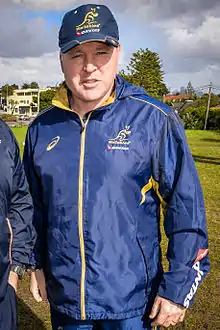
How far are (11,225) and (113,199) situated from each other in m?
0.64

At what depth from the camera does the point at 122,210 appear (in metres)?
2.02

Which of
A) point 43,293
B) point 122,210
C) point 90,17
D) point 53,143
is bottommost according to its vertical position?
point 43,293

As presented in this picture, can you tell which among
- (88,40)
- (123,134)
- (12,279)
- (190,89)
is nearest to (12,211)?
(12,279)

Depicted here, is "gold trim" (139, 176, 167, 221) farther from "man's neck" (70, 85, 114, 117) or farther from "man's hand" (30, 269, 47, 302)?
"man's hand" (30, 269, 47, 302)

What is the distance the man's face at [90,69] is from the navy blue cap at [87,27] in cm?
5

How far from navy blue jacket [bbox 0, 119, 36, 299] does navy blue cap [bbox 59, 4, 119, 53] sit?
23.3 inches

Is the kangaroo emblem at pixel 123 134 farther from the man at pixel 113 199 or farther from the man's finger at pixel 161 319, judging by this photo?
the man's finger at pixel 161 319

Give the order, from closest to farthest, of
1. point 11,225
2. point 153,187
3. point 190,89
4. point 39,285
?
point 153,187 → point 11,225 → point 39,285 → point 190,89

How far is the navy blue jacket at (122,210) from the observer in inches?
79.6

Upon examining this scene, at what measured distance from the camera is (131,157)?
80.0 inches

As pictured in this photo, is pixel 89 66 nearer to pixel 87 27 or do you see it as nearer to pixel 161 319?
pixel 87 27

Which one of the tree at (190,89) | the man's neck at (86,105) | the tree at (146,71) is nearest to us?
the man's neck at (86,105)

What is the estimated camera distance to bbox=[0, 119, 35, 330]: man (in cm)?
215

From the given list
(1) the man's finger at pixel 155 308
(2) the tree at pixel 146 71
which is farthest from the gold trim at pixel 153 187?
(2) the tree at pixel 146 71
